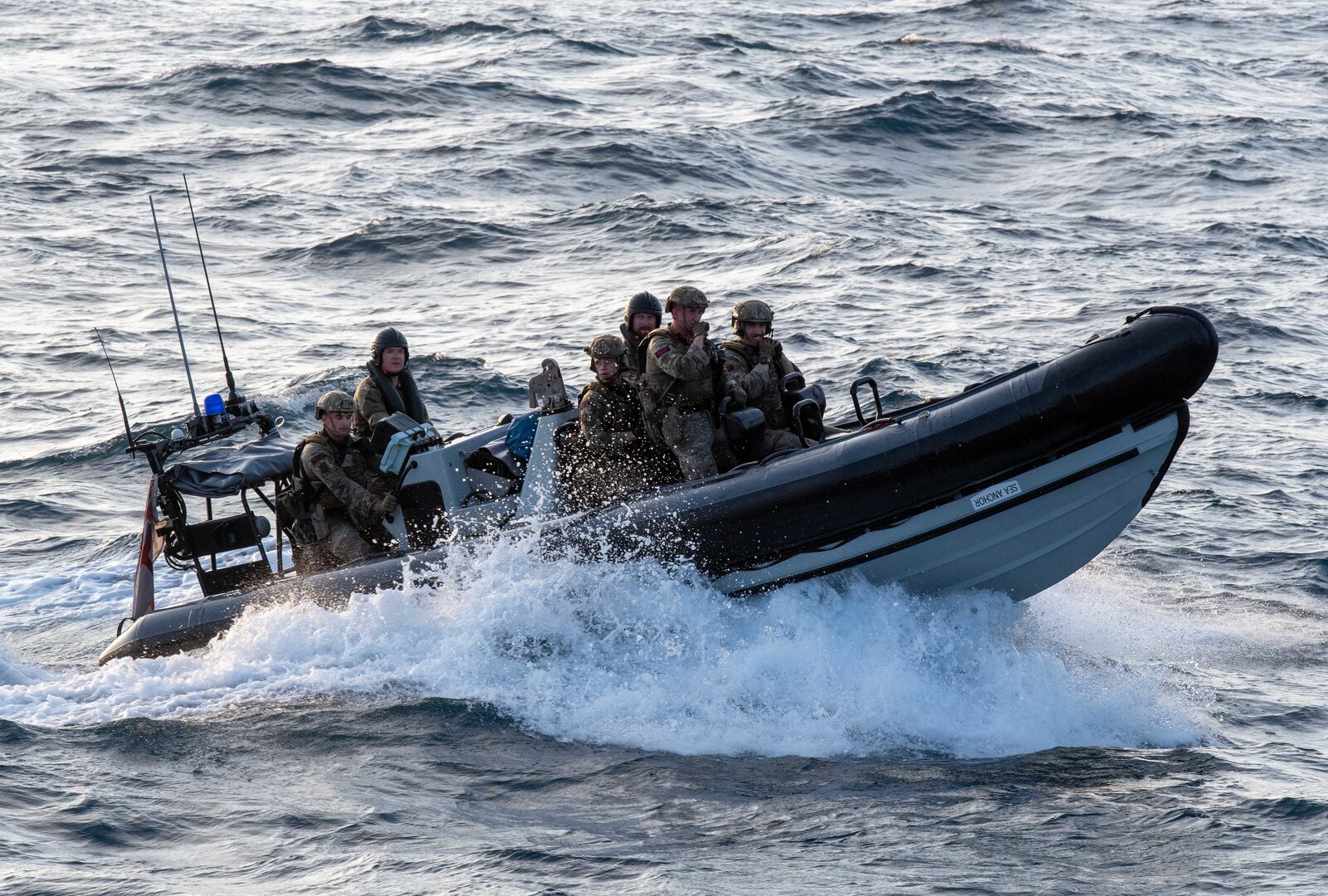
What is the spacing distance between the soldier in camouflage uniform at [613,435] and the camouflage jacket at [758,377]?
55 cm

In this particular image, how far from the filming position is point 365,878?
18.0 ft

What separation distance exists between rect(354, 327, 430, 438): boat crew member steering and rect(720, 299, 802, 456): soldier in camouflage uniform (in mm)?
1953

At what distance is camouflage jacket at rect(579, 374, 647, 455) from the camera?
309 inches

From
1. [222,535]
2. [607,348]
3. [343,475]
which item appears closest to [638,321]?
[607,348]

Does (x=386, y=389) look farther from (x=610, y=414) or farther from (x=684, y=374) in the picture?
(x=684, y=374)

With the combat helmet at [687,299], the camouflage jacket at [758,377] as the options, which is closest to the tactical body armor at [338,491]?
the combat helmet at [687,299]

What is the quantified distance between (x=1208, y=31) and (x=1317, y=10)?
190 inches

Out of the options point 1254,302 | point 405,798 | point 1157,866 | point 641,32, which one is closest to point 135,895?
point 405,798

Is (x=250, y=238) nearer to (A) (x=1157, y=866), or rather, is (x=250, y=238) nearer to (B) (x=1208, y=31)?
(A) (x=1157, y=866)

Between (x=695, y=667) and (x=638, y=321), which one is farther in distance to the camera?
(x=638, y=321)

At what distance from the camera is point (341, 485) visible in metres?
8.12

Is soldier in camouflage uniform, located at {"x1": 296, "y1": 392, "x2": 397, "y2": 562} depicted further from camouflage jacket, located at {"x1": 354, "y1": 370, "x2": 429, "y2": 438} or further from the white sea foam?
the white sea foam

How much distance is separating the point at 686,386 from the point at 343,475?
2.04m

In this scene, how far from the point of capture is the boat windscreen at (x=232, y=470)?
8.30 metres
